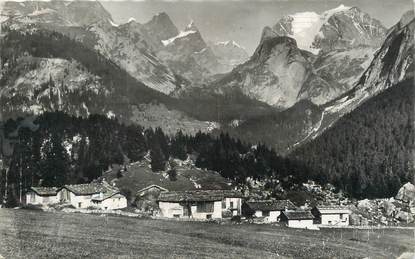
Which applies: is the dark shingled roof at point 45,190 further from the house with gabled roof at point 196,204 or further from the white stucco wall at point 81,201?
the house with gabled roof at point 196,204

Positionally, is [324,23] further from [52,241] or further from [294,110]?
[52,241]

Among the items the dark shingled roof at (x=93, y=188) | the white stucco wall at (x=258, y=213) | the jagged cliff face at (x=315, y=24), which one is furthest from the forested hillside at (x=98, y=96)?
the white stucco wall at (x=258, y=213)

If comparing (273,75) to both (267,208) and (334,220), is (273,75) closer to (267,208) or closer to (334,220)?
(334,220)

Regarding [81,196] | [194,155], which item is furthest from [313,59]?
[81,196]

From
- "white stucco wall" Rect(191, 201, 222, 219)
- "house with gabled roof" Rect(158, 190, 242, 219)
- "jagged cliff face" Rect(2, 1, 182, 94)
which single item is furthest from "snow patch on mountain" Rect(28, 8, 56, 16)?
"white stucco wall" Rect(191, 201, 222, 219)

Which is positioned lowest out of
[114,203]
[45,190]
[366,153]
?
[114,203]

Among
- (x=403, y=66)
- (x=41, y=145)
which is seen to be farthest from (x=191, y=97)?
(x=403, y=66)
